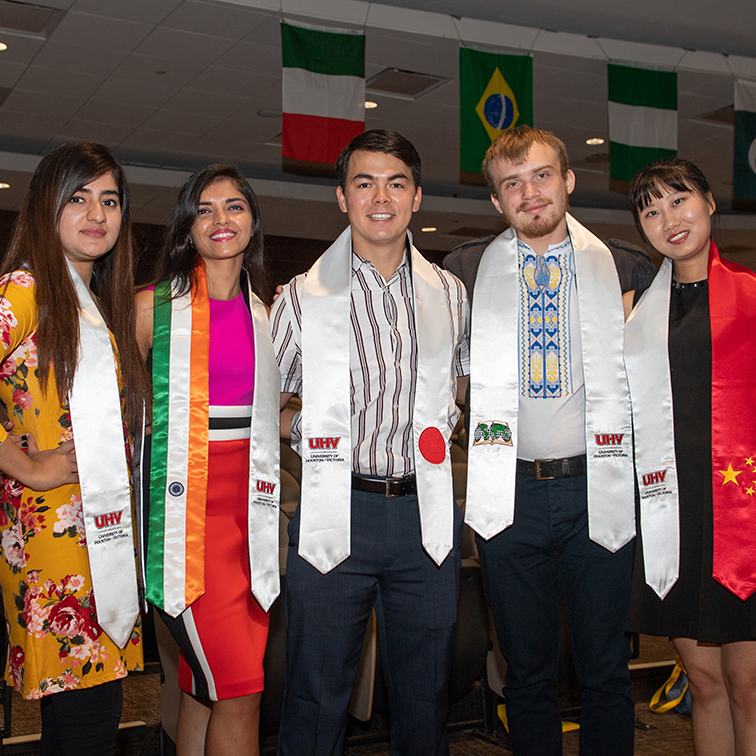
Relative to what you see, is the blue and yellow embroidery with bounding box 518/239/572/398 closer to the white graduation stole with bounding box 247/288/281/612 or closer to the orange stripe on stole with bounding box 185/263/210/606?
the white graduation stole with bounding box 247/288/281/612

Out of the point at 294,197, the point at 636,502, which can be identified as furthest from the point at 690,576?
the point at 294,197

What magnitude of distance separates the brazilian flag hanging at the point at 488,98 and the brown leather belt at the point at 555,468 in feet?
13.0

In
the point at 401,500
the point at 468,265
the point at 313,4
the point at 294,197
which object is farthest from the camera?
the point at 294,197

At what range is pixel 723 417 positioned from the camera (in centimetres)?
220

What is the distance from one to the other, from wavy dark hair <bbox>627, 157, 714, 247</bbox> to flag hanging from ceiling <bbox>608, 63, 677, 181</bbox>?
13.2 feet

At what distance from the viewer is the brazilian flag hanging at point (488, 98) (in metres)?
5.84

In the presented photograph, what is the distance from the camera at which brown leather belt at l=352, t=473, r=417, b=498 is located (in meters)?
2.10

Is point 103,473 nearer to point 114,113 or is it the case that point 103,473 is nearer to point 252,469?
point 252,469

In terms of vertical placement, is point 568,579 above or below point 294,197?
below

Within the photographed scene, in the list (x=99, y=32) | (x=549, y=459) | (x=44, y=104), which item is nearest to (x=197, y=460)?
(x=549, y=459)

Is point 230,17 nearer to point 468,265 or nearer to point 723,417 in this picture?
point 468,265

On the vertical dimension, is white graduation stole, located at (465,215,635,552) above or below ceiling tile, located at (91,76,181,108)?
below

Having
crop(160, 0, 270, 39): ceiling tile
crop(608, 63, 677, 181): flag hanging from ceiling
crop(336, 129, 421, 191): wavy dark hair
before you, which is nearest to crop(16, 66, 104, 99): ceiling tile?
crop(160, 0, 270, 39): ceiling tile

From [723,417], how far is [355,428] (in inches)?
38.8
